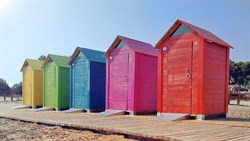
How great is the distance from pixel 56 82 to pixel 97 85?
3.52 metres

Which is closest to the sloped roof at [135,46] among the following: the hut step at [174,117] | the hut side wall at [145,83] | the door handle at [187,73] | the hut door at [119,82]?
the hut side wall at [145,83]

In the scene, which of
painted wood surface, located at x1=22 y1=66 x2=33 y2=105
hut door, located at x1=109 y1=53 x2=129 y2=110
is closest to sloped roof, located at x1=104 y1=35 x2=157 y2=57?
hut door, located at x1=109 y1=53 x2=129 y2=110

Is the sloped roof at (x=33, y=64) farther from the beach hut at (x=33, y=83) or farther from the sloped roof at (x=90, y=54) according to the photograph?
the sloped roof at (x=90, y=54)

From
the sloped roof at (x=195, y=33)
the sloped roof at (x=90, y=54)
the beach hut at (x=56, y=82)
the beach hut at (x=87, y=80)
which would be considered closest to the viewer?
the sloped roof at (x=195, y=33)

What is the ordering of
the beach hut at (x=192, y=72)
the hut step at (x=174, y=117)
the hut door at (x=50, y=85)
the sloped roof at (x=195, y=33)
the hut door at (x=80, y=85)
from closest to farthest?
the hut step at (x=174, y=117) → the beach hut at (x=192, y=72) → the sloped roof at (x=195, y=33) → the hut door at (x=80, y=85) → the hut door at (x=50, y=85)

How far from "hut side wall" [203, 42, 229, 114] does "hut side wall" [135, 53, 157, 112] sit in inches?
143

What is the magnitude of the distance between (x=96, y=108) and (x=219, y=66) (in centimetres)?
752

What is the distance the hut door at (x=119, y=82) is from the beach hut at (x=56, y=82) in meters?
4.82

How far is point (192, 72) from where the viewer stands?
990 centimetres

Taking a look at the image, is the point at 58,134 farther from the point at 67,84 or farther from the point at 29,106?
the point at 29,106

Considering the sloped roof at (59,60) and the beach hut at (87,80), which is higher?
the sloped roof at (59,60)

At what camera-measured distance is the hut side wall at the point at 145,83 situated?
40.3 ft

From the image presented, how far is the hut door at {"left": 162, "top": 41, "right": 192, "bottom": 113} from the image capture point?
1002 cm

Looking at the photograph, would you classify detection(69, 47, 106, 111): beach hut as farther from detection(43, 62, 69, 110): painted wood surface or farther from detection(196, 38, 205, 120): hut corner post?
detection(196, 38, 205, 120): hut corner post
